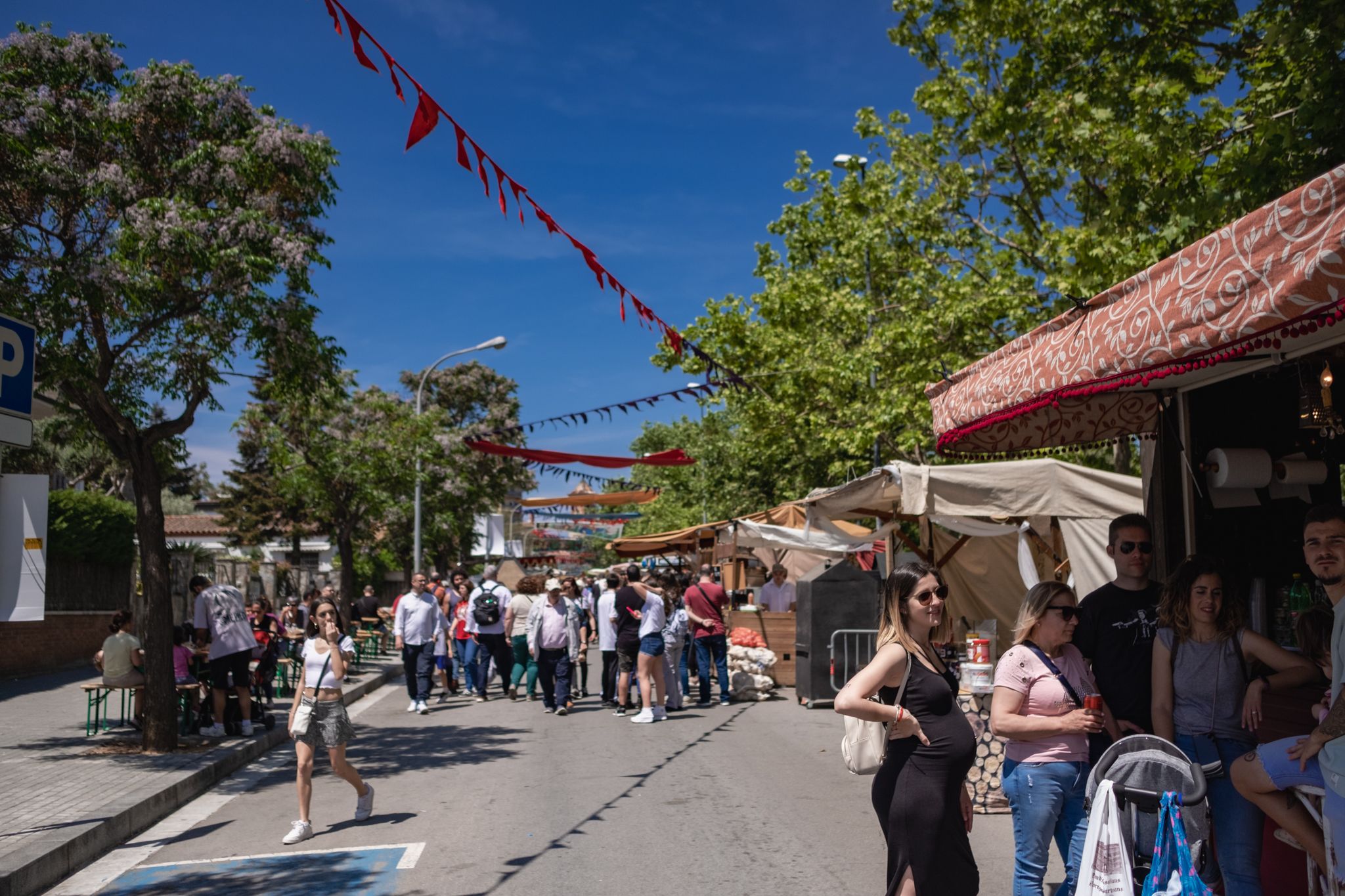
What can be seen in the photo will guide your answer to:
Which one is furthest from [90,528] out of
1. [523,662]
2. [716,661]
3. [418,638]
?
[716,661]

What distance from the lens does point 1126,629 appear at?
473cm

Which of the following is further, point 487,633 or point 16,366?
point 487,633

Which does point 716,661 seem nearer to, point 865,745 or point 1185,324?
point 865,745

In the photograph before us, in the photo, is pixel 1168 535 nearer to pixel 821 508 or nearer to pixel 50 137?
pixel 821 508

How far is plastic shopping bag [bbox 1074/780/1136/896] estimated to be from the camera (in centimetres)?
375

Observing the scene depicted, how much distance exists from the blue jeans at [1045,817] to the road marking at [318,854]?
3845mm

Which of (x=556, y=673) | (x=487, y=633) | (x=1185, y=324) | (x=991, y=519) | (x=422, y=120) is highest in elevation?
(x=422, y=120)

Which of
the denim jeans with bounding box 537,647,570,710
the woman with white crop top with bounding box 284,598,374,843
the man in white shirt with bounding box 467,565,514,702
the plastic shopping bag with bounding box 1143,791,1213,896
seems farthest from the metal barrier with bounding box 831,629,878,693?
the plastic shopping bag with bounding box 1143,791,1213,896

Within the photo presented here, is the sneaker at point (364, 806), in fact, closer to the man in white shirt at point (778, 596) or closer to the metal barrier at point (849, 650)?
the metal barrier at point (849, 650)

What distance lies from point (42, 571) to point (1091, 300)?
26.5 ft

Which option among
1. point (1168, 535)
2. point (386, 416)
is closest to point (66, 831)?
point (1168, 535)

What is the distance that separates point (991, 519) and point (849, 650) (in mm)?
2537

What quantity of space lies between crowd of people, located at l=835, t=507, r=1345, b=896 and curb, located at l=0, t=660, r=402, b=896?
4931 mm

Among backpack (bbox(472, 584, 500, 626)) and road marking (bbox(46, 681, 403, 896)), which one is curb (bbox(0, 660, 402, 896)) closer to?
road marking (bbox(46, 681, 403, 896))
